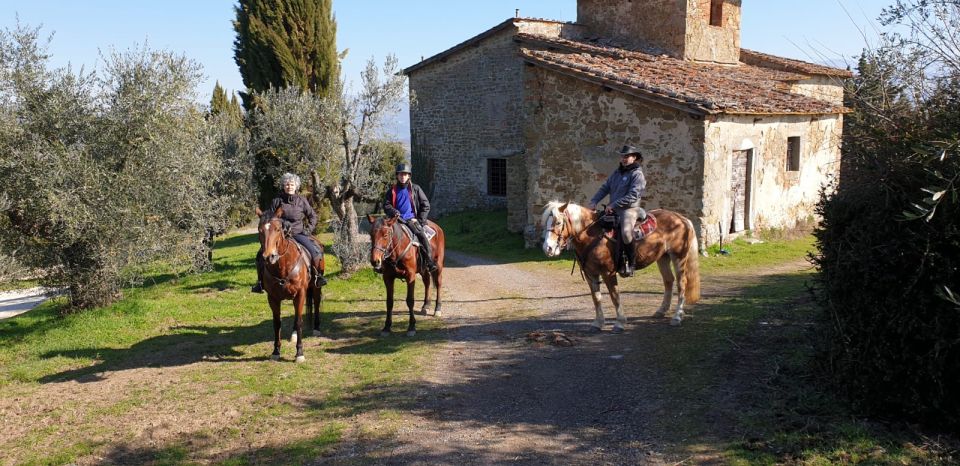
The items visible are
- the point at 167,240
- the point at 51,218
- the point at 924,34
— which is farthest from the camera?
the point at 167,240

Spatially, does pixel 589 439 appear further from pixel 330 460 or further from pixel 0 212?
pixel 0 212

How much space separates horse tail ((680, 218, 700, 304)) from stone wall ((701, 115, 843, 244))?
222 inches

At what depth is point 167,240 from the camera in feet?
41.9

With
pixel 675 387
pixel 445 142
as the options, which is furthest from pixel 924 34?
pixel 445 142

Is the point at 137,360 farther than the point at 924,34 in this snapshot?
Yes

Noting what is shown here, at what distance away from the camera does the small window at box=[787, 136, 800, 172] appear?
775 inches

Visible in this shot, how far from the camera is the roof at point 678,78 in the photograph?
52.4ft

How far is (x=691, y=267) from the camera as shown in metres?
10.7

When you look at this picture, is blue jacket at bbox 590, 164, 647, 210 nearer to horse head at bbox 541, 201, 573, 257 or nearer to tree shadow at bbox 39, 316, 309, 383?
horse head at bbox 541, 201, 573, 257

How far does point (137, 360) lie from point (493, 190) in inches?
682

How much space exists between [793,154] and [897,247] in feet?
49.6

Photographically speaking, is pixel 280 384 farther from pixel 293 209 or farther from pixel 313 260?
pixel 293 209

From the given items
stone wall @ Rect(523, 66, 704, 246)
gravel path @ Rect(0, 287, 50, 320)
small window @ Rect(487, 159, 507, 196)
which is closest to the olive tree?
stone wall @ Rect(523, 66, 704, 246)

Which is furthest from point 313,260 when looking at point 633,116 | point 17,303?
point 17,303
